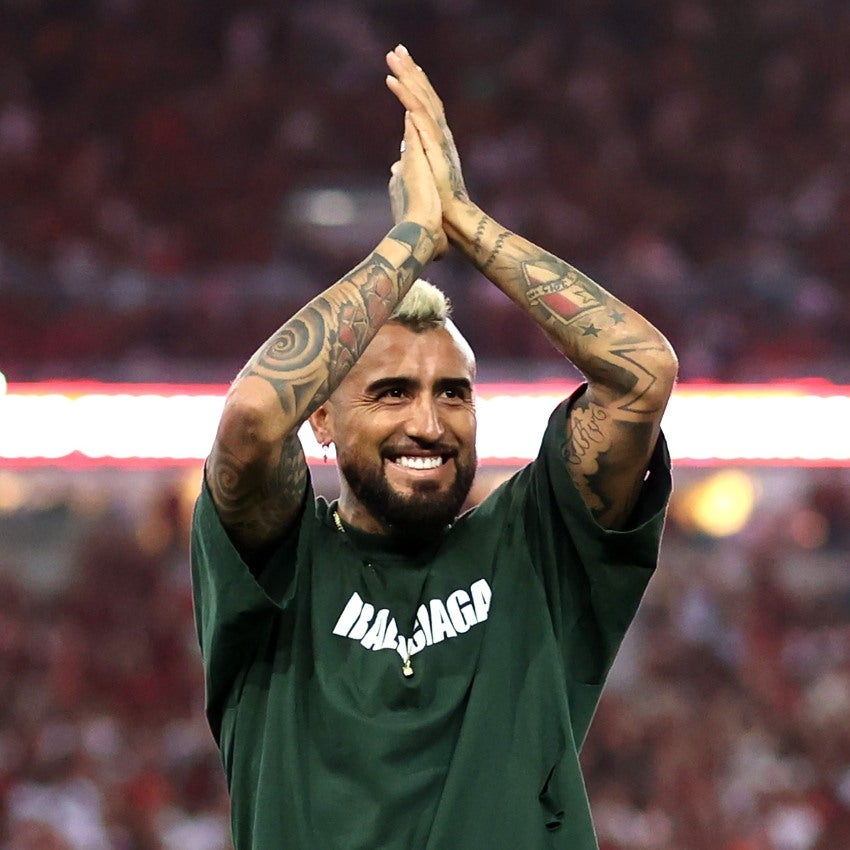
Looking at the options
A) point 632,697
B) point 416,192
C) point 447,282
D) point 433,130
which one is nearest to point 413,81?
point 433,130

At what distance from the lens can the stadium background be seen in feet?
18.7

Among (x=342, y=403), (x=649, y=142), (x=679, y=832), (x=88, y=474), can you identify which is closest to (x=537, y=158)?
(x=649, y=142)

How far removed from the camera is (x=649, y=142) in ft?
25.6

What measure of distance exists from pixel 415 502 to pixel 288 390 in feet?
0.69

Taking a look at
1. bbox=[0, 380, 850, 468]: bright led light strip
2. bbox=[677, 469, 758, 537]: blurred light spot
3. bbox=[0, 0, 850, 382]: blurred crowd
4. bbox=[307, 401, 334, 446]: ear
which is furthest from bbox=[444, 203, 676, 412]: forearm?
bbox=[677, 469, 758, 537]: blurred light spot

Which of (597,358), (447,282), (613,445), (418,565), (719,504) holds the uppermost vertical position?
(447,282)

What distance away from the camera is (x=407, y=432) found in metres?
1.76

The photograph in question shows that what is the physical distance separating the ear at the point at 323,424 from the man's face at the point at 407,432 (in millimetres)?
51

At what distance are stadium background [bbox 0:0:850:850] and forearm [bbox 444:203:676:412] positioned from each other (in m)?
3.91

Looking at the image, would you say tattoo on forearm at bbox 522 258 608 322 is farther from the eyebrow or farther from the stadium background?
the stadium background

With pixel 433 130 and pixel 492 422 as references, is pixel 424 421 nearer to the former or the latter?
pixel 433 130

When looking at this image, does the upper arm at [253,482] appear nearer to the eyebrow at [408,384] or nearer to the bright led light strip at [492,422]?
the eyebrow at [408,384]

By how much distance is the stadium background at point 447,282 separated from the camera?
18.7 ft

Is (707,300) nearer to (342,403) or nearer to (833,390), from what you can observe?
(833,390)
